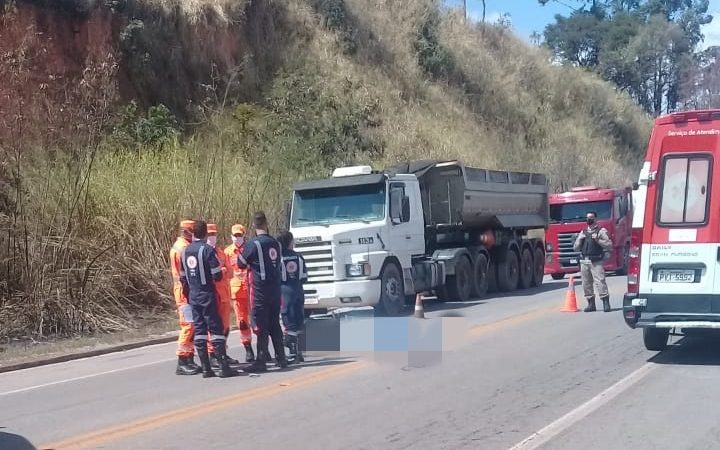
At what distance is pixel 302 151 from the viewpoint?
30.4 m

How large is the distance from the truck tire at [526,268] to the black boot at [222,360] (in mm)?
13990

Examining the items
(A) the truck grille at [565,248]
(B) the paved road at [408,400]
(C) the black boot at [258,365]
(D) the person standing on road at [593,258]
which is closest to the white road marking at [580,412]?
(B) the paved road at [408,400]

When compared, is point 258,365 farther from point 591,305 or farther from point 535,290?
point 535,290

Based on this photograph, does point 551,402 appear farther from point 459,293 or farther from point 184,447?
point 459,293

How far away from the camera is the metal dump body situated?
811 inches

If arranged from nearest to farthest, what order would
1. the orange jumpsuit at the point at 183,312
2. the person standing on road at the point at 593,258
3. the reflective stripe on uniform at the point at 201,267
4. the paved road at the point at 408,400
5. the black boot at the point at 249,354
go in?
the paved road at the point at 408,400 < the reflective stripe on uniform at the point at 201,267 < the orange jumpsuit at the point at 183,312 < the black boot at the point at 249,354 < the person standing on road at the point at 593,258

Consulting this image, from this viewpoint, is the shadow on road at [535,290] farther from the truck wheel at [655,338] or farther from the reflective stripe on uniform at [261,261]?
the reflective stripe on uniform at [261,261]

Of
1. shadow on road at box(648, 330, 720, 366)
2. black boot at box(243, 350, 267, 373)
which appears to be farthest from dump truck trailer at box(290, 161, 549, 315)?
shadow on road at box(648, 330, 720, 366)

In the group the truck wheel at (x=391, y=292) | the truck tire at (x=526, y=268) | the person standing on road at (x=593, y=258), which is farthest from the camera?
the truck tire at (x=526, y=268)

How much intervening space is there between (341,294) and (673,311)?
22.3ft

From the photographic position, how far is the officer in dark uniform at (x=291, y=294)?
488 inches

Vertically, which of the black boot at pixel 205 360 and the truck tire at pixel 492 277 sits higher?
the black boot at pixel 205 360

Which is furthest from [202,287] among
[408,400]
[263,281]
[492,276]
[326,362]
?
[492,276]

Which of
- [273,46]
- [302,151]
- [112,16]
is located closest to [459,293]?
[302,151]
